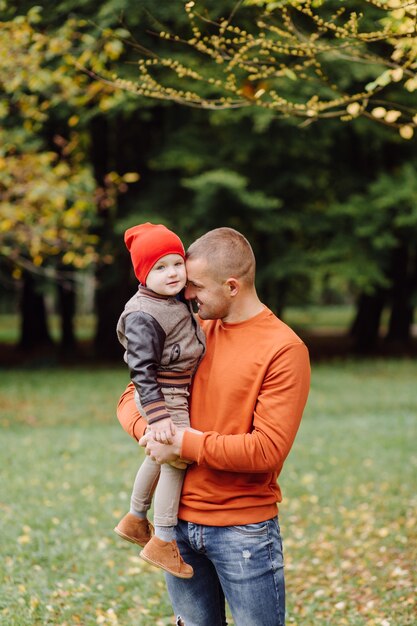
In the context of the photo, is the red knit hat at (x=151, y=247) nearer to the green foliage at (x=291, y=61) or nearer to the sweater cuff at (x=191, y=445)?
the sweater cuff at (x=191, y=445)

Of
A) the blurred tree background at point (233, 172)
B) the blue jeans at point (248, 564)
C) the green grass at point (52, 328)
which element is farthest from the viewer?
the green grass at point (52, 328)

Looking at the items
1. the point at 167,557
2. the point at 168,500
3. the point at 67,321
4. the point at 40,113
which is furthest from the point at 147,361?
the point at 67,321

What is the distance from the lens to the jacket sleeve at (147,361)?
2740 mm

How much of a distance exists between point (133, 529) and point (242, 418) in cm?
85

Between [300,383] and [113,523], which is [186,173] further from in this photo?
[300,383]

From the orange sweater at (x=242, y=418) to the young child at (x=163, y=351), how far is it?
0.21 feet

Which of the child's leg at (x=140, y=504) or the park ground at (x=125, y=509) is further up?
the child's leg at (x=140, y=504)

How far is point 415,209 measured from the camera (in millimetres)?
16578

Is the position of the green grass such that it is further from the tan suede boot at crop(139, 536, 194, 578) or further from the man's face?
the man's face

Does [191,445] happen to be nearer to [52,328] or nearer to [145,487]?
[145,487]

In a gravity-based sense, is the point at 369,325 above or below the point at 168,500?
below

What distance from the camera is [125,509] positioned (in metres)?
Answer: 7.25

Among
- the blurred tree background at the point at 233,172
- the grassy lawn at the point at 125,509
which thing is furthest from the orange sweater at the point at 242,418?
the blurred tree background at the point at 233,172

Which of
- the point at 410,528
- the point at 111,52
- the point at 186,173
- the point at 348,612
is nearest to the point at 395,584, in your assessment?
the point at 348,612
